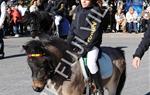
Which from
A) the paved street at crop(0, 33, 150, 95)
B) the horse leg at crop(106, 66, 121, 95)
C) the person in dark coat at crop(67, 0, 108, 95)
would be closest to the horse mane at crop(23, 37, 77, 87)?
the person in dark coat at crop(67, 0, 108, 95)

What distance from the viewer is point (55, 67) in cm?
612

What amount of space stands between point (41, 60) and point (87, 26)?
1.20 m

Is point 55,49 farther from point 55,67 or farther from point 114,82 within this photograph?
point 114,82

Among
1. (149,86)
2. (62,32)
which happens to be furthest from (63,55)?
(62,32)

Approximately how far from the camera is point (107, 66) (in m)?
7.20

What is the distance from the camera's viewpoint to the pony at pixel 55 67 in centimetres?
589

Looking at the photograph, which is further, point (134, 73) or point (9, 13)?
point (9, 13)

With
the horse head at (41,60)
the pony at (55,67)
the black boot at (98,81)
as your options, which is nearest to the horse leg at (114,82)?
the black boot at (98,81)

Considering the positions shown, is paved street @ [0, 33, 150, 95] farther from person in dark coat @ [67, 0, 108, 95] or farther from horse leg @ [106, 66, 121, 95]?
horse leg @ [106, 66, 121, 95]

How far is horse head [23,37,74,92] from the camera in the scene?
5840 millimetres

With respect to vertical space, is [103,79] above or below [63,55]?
below

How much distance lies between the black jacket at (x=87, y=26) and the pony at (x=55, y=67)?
0.34m

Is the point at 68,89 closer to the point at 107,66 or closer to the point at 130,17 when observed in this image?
the point at 107,66

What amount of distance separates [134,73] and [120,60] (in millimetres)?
4824
